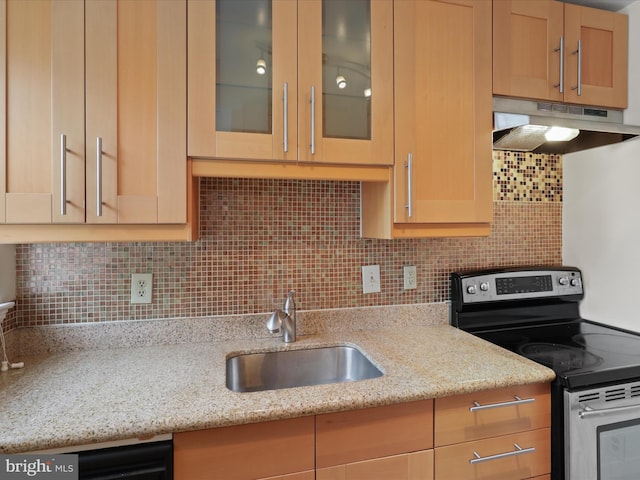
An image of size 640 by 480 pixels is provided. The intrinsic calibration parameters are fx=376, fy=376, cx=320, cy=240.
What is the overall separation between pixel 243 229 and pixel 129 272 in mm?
473

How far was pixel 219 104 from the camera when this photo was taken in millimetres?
1240

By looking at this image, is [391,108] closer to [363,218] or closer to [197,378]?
[363,218]

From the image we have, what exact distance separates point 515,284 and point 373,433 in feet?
3.65

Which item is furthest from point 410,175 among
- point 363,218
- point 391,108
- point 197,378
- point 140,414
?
point 140,414

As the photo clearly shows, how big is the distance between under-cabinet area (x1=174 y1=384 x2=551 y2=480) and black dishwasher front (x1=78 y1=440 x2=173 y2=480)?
0.03 meters

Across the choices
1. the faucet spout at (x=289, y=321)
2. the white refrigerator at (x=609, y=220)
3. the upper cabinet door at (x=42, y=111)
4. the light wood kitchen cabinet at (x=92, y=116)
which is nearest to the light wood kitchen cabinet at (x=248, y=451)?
the faucet spout at (x=289, y=321)

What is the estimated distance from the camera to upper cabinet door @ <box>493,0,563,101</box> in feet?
4.88

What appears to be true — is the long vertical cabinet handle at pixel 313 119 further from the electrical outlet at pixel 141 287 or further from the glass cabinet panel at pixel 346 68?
the electrical outlet at pixel 141 287

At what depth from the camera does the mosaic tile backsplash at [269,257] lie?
143 centimetres

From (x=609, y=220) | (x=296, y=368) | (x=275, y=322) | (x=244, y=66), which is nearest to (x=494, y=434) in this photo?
(x=296, y=368)

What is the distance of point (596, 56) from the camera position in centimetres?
159

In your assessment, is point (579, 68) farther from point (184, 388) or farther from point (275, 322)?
point (184, 388)

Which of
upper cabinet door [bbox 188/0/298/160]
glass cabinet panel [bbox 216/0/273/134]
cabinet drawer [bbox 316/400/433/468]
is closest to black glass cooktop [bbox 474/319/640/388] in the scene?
cabinet drawer [bbox 316/400/433/468]

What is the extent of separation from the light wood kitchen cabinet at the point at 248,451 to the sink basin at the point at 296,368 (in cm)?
42
